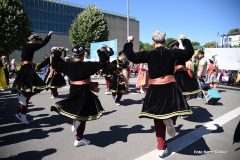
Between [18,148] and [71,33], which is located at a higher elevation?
[71,33]

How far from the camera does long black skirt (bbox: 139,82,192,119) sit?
15.0ft

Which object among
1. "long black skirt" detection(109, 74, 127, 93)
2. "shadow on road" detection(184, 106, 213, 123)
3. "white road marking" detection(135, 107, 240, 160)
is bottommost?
"shadow on road" detection(184, 106, 213, 123)

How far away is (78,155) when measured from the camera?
4.71 m

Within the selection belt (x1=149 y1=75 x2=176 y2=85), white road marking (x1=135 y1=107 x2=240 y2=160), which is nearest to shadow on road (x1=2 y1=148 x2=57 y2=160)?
white road marking (x1=135 y1=107 x2=240 y2=160)

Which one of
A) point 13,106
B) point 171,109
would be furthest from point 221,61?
point 171,109

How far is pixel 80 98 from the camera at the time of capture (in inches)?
202

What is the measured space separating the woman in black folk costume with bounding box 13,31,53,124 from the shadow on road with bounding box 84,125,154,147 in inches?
76.7

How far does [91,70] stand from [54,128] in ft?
7.10

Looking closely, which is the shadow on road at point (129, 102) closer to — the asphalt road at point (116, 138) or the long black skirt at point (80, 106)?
the asphalt road at point (116, 138)

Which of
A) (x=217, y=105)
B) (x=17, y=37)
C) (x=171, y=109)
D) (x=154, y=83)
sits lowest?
(x=217, y=105)

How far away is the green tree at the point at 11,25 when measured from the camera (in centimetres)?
2930

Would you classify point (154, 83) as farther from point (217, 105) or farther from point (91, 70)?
point (217, 105)

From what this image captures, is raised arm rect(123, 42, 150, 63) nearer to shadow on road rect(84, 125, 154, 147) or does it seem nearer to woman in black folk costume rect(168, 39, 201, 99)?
shadow on road rect(84, 125, 154, 147)

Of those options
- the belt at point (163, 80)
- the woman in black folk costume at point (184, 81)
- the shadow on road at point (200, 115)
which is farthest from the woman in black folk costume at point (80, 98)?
the shadow on road at point (200, 115)
